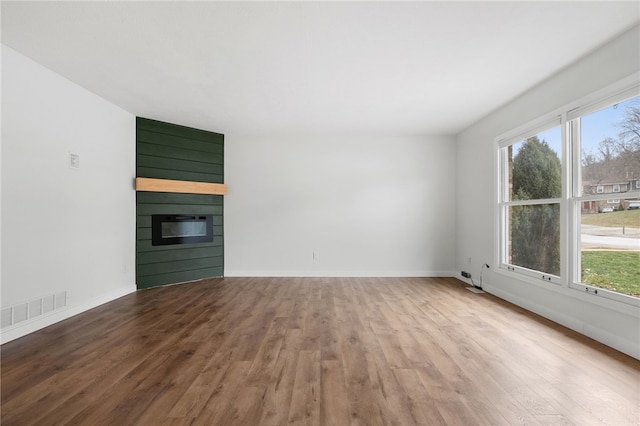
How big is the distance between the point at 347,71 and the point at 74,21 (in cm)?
227

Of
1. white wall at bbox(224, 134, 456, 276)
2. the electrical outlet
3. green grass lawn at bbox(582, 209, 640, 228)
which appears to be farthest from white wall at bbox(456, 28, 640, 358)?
the electrical outlet

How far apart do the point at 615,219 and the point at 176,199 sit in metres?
5.49

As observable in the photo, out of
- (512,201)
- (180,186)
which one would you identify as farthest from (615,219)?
(180,186)

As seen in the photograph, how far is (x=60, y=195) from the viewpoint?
9.95 ft

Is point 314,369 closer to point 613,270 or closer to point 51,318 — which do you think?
point 613,270

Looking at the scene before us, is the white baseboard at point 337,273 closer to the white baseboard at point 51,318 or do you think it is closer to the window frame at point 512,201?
the window frame at point 512,201

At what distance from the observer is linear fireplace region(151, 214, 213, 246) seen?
448 cm

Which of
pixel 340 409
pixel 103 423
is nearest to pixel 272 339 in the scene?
pixel 340 409

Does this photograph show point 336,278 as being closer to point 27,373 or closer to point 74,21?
point 27,373

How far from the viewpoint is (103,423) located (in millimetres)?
1504

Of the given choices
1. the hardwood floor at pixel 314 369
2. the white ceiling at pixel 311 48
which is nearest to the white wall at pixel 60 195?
the white ceiling at pixel 311 48

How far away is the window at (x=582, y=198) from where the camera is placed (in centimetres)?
238

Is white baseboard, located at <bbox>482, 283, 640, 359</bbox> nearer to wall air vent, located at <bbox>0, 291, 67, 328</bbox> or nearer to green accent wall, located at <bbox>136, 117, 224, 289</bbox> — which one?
green accent wall, located at <bbox>136, 117, 224, 289</bbox>

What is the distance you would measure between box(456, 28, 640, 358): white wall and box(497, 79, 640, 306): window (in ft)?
0.41
